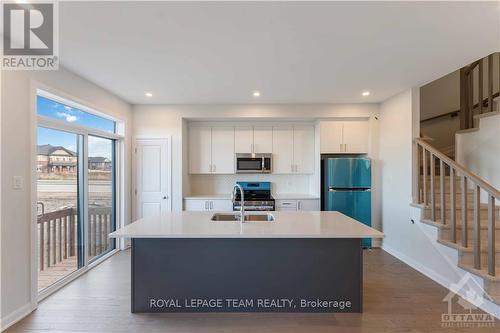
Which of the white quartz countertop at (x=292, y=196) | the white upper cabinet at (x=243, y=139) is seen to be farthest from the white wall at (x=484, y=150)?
the white upper cabinet at (x=243, y=139)

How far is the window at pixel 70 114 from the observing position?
9.39 ft

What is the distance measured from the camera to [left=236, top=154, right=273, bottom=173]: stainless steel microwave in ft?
16.2

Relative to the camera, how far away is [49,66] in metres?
2.74

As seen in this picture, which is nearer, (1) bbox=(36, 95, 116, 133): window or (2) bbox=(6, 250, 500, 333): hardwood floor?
(2) bbox=(6, 250, 500, 333): hardwood floor

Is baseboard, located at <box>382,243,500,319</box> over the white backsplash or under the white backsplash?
under

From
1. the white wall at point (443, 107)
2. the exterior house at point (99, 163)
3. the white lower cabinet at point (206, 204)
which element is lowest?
the white lower cabinet at point (206, 204)

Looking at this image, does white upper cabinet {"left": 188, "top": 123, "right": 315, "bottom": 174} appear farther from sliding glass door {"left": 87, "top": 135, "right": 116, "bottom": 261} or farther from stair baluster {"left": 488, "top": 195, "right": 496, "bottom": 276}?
stair baluster {"left": 488, "top": 195, "right": 496, "bottom": 276}

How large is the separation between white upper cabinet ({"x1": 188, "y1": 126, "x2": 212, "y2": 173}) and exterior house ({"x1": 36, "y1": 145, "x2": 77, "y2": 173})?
2017mm

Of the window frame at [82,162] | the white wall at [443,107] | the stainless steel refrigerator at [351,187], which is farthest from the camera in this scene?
the white wall at [443,107]

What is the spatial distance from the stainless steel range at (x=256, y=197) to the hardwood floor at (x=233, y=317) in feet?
7.10

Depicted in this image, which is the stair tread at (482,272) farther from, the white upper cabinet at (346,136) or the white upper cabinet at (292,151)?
the white upper cabinet at (292,151)

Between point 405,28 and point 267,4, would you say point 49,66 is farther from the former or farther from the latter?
point 405,28

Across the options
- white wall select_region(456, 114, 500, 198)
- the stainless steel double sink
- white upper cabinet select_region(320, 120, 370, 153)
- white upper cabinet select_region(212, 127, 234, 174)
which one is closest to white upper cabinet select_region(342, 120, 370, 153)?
white upper cabinet select_region(320, 120, 370, 153)

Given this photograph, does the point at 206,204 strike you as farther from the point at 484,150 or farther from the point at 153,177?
the point at 484,150
